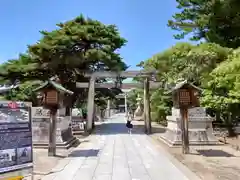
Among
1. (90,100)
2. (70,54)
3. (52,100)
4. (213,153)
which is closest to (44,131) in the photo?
(52,100)

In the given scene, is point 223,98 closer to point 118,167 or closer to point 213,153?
point 213,153

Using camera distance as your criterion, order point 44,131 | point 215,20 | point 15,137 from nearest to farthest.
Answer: point 15,137 < point 215,20 < point 44,131

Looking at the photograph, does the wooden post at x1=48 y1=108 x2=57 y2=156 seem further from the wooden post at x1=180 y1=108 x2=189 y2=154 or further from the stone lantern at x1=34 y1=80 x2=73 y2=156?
the wooden post at x1=180 y1=108 x2=189 y2=154

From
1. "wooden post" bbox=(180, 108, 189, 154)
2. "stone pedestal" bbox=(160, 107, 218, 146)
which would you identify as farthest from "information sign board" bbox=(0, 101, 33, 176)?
"stone pedestal" bbox=(160, 107, 218, 146)

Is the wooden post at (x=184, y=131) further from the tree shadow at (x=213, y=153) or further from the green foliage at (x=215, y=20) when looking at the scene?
the green foliage at (x=215, y=20)

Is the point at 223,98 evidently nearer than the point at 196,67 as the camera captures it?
No

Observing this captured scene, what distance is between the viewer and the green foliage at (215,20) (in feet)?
34.8

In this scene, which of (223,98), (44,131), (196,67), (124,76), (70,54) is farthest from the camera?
(124,76)

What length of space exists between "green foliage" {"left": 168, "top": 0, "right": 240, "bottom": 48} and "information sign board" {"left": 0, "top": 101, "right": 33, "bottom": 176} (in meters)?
7.35

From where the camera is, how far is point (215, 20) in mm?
11656

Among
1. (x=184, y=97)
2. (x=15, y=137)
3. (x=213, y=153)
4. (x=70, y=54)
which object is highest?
(x=70, y=54)

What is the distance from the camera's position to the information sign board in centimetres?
574

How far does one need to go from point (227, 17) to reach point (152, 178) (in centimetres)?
668

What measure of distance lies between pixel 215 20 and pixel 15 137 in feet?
28.7
